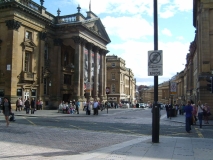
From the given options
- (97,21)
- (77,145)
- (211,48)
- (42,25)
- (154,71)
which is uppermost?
(97,21)

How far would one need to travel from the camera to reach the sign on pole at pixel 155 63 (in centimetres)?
1041

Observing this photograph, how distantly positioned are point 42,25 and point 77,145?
35505 mm

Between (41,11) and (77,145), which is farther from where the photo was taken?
(41,11)

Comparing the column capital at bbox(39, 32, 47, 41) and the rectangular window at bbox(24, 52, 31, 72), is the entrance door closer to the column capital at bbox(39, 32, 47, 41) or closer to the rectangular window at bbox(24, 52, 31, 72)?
the rectangular window at bbox(24, 52, 31, 72)

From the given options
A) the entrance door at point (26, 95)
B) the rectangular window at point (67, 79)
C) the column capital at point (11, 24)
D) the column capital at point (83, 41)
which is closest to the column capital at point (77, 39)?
the column capital at point (83, 41)

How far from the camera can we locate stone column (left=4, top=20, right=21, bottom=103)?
34719 millimetres

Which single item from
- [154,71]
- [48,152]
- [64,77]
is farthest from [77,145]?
[64,77]

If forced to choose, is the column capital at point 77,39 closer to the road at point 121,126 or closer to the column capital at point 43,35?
the column capital at point 43,35

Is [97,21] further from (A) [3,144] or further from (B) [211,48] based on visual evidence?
(A) [3,144]

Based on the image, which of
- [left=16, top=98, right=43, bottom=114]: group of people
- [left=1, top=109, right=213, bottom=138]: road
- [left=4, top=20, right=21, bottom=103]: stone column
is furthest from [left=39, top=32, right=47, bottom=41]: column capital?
[left=1, top=109, right=213, bottom=138]: road

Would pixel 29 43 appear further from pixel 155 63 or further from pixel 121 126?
pixel 155 63

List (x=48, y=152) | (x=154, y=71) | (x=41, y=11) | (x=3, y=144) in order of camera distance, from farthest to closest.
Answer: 1. (x=41, y=11)
2. (x=154, y=71)
3. (x=3, y=144)
4. (x=48, y=152)

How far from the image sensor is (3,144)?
9.76 meters

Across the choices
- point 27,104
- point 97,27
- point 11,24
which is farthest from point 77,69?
point 27,104
